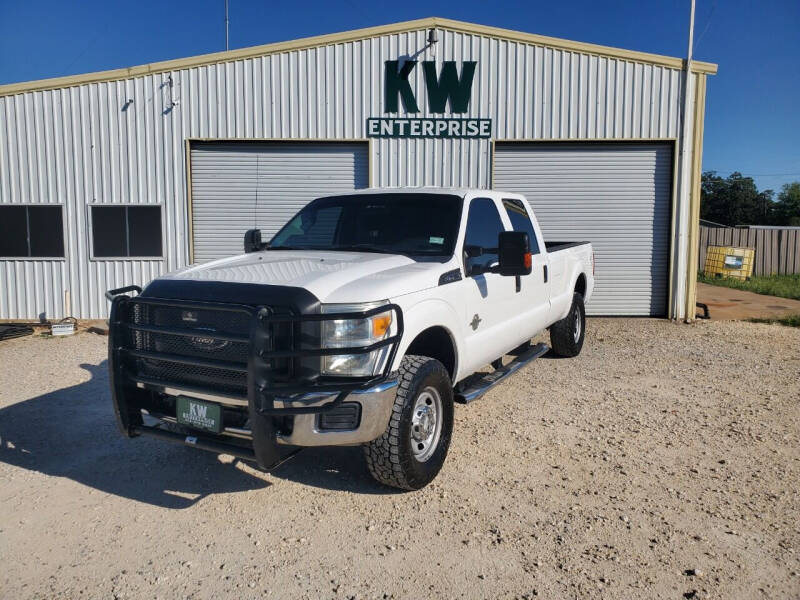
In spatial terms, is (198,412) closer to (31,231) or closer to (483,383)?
(483,383)

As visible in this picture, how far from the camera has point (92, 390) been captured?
698 centimetres

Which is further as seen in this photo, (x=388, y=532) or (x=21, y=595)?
(x=388, y=532)

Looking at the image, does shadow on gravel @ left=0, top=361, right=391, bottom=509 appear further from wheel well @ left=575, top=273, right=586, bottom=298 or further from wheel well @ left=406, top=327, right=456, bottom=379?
wheel well @ left=575, top=273, right=586, bottom=298

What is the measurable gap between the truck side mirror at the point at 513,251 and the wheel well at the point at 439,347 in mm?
691

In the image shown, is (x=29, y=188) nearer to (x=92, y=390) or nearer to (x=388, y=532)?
(x=92, y=390)

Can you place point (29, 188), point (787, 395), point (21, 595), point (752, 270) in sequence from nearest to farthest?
1. point (21, 595)
2. point (787, 395)
3. point (29, 188)
4. point (752, 270)

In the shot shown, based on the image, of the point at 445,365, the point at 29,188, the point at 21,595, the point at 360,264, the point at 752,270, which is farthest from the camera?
the point at 752,270

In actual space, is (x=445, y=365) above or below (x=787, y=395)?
above

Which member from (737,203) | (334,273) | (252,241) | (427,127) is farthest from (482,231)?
(737,203)

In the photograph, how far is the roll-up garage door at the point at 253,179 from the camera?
12.0 metres

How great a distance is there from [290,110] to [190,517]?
916 centimetres

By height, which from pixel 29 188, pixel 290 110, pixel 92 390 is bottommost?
pixel 92 390

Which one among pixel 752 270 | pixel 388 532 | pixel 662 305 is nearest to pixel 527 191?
pixel 662 305

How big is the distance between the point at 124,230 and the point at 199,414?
9108 mm
